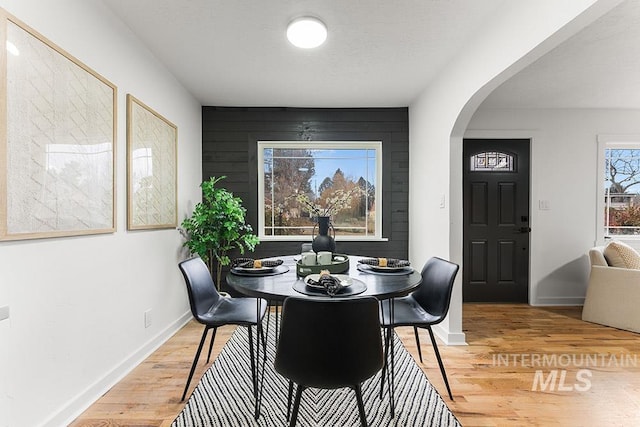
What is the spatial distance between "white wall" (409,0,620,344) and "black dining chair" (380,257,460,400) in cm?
80

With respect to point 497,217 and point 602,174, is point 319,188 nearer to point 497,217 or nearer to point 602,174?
point 497,217

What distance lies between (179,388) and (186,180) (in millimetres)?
2061

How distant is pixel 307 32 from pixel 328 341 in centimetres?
197

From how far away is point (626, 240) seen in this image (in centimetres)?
393

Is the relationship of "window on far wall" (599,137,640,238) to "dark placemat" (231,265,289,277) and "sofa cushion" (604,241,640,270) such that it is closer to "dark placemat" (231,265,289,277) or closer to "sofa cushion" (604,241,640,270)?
"sofa cushion" (604,241,640,270)

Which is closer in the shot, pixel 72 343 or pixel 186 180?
pixel 72 343

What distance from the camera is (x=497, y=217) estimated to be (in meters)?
3.98

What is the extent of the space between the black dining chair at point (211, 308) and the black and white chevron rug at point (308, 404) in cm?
12

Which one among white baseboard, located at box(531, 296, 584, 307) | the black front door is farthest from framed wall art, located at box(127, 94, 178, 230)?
white baseboard, located at box(531, 296, 584, 307)

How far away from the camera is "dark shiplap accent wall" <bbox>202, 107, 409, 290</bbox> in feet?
12.9

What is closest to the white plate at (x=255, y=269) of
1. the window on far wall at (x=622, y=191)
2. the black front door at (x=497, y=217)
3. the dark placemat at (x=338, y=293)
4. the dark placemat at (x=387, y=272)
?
the dark placemat at (x=338, y=293)

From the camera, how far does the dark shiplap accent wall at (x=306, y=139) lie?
3.92m

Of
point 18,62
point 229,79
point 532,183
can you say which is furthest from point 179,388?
point 532,183

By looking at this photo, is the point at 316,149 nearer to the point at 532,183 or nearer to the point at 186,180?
the point at 186,180
